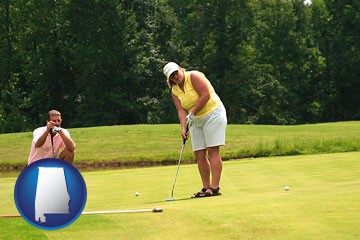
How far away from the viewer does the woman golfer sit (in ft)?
30.1

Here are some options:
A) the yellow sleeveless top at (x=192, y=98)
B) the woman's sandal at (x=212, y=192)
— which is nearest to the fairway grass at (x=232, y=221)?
the woman's sandal at (x=212, y=192)

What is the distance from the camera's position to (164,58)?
173 ft

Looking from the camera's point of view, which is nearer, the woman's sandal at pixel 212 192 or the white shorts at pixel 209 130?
the woman's sandal at pixel 212 192

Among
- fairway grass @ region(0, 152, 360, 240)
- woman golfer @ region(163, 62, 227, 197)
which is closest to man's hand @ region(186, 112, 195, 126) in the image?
woman golfer @ region(163, 62, 227, 197)

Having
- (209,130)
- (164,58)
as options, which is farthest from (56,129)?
(164,58)

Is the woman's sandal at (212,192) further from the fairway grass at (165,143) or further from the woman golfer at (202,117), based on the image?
the fairway grass at (165,143)

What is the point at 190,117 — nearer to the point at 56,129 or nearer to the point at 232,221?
the point at 56,129

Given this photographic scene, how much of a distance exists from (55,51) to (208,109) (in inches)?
1717

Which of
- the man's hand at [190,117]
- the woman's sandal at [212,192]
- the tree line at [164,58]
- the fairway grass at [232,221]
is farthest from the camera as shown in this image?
the tree line at [164,58]

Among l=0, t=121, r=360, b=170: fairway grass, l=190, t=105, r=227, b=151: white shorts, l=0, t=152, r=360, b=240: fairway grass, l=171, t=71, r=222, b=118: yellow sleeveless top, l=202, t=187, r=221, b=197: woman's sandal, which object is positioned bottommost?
l=0, t=121, r=360, b=170: fairway grass

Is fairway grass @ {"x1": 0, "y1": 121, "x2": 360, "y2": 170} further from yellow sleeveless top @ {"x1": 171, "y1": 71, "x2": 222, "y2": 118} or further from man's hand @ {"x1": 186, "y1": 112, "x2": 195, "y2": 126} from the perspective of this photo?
man's hand @ {"x1": 186, "y1": 112, "x2": 195, "y2": 126}

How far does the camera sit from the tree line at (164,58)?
50312mm

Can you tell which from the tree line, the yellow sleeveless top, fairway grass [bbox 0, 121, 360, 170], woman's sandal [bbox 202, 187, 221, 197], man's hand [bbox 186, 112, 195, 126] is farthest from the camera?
the tree line

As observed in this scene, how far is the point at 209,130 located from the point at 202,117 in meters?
0.17
